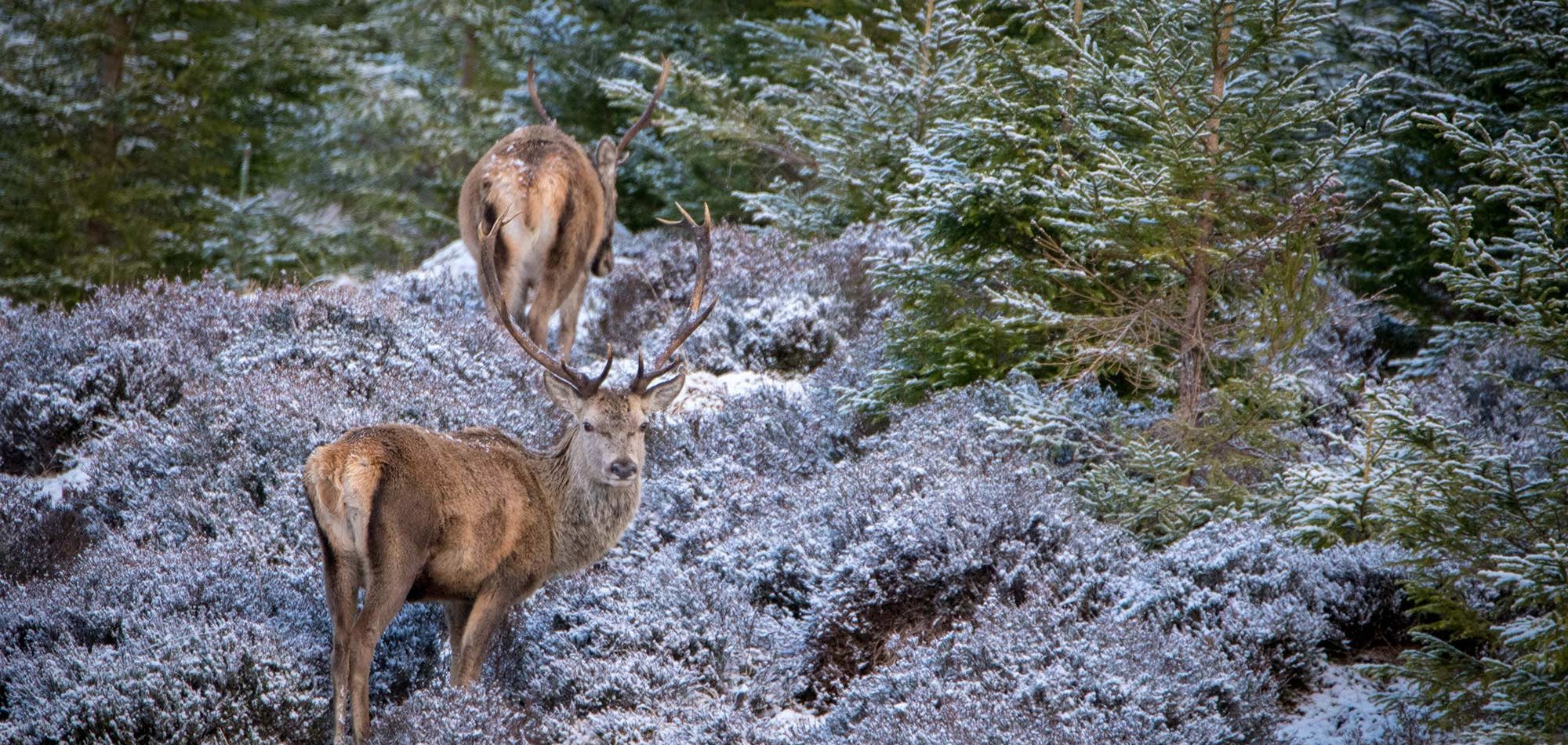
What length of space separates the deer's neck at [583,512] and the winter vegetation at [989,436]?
13.0 inches

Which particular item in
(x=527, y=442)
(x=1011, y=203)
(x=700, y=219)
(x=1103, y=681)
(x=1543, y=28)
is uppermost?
(x=1543, y=28)

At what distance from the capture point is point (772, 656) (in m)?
5.65

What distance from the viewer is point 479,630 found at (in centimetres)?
531

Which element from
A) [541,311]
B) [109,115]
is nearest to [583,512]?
[541,311]

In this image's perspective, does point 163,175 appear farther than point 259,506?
Yes

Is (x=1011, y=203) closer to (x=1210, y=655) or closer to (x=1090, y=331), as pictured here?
(x=1090, y=331)

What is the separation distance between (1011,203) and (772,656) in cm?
272

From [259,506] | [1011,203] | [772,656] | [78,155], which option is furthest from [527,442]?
[78,155]

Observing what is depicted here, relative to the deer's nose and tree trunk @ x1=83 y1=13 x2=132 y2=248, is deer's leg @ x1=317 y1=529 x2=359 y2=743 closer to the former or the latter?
the deer's nose

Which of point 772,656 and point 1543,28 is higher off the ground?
point 1543,28

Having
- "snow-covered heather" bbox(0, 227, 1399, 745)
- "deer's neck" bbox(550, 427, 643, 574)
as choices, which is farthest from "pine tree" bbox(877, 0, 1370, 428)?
"deer's neck" bbox(550, 427, 643, 574)

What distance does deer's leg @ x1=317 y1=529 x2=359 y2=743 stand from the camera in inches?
193

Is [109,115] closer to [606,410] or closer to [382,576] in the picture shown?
[606,410]

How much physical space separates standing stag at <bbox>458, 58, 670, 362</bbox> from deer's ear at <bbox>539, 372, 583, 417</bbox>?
7.47ft
